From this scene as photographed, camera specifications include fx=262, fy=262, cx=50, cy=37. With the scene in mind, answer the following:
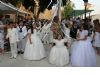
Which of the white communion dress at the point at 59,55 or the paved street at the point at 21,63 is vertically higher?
the white communion dress at the point at 59,55

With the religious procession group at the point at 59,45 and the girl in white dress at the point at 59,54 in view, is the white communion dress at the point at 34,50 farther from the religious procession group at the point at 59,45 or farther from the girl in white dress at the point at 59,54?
the girl in white dress at the point at 59,54

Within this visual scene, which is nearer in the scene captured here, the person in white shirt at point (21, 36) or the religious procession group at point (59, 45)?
the religious procession group at point (59, 45)

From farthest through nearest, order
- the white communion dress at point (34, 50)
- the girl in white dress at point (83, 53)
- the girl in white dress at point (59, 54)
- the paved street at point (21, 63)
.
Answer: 1. the white communion dress at point (34, 50)
2. the paved street at point (21, 63)
3. the girl in white dress at point (59, 54)
4. the girl in white dress at point (83, 53)

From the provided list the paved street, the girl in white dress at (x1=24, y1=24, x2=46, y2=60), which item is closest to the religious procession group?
the girl in white dress at (x1=24, y1=24, x2=46, y2=60)

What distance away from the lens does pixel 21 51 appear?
13352 millimetres

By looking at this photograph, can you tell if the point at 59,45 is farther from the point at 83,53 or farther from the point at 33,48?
the point at 33,48

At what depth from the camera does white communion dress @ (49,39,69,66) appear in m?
10.2

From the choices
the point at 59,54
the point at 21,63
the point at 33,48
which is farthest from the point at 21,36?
the point at 59,54

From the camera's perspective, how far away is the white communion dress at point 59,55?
33.5 feet

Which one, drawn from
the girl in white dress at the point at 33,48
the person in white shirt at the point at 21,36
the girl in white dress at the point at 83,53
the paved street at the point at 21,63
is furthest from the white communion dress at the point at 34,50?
the girl in white dress at the point at 83,53

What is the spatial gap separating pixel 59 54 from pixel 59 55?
0.13 ft

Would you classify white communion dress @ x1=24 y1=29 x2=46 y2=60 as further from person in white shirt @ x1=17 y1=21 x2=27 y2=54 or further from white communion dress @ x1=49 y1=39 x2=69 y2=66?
person in white shirt @ x1=17 y1=21 x2=27 y2=54

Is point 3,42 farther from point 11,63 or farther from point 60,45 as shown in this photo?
point 60,45

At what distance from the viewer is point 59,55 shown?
10.2m
